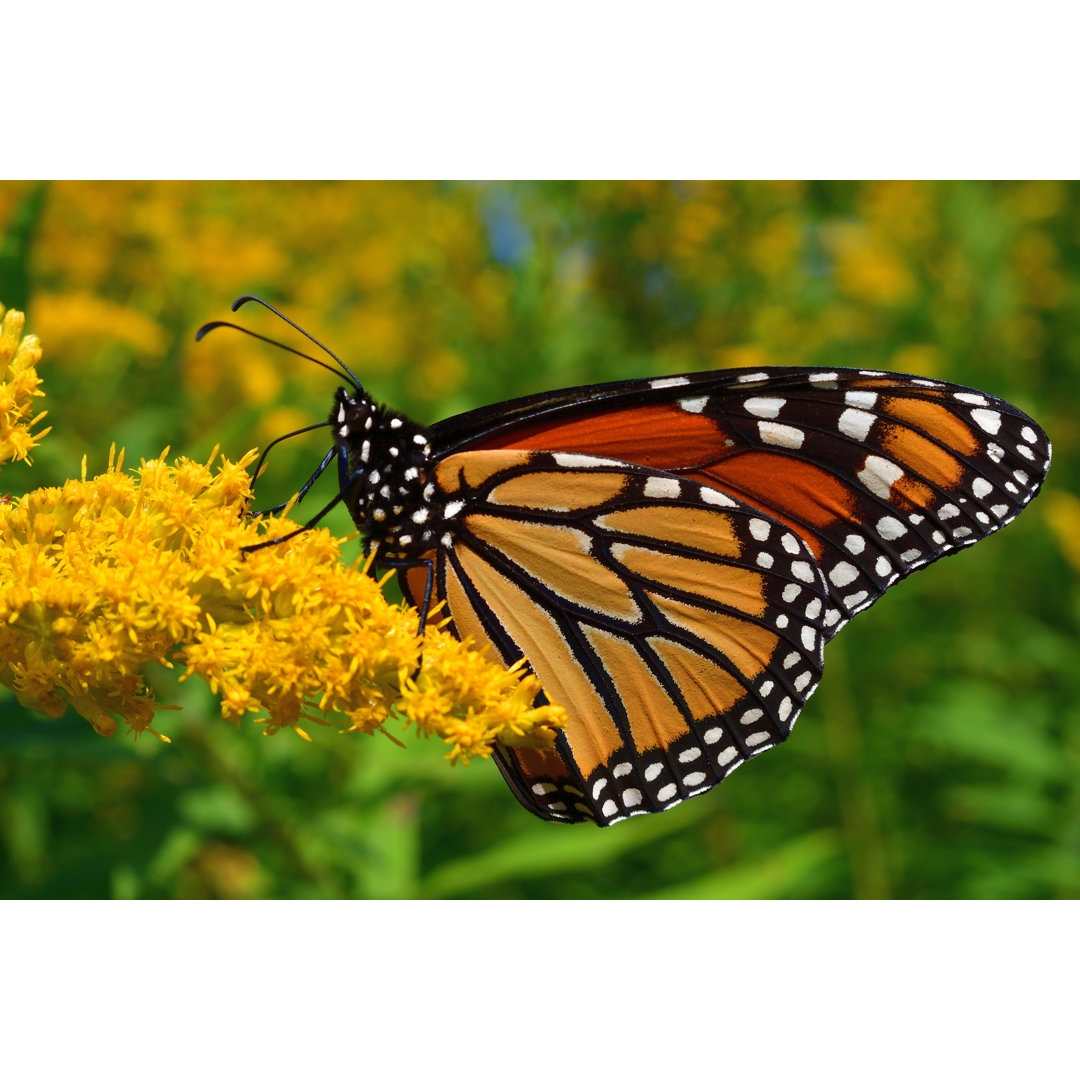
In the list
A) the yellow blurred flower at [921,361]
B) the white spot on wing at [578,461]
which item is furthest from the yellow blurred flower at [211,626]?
the yellow blurred flower at [921,361]

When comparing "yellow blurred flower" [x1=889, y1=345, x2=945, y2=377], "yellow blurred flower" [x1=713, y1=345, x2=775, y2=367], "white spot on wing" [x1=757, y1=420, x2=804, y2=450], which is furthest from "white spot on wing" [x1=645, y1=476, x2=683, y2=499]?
"yellow blurred flower" [x1=889, y1=345, x2=945, y2=377]

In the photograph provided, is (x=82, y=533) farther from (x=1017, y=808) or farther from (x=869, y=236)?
(x=869, y=236)

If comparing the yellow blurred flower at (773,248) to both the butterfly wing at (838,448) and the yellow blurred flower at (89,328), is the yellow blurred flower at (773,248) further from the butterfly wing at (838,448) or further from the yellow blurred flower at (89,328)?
the yellow blurred flower at (89,328)

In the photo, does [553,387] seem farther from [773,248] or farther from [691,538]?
[691,538]

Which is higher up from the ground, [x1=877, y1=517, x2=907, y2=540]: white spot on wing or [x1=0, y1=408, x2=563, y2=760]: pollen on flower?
[x1=877, y1=517, x2=907, y2=540]: white spot on wing

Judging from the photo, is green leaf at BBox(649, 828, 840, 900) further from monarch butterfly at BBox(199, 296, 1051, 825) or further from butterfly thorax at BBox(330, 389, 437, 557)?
butterfly thorax at BBox(330, 389, 437, 557)

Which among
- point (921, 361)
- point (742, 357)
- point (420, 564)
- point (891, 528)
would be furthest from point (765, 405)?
point (921, 361)

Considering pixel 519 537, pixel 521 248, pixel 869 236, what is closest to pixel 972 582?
pixel 869 236
